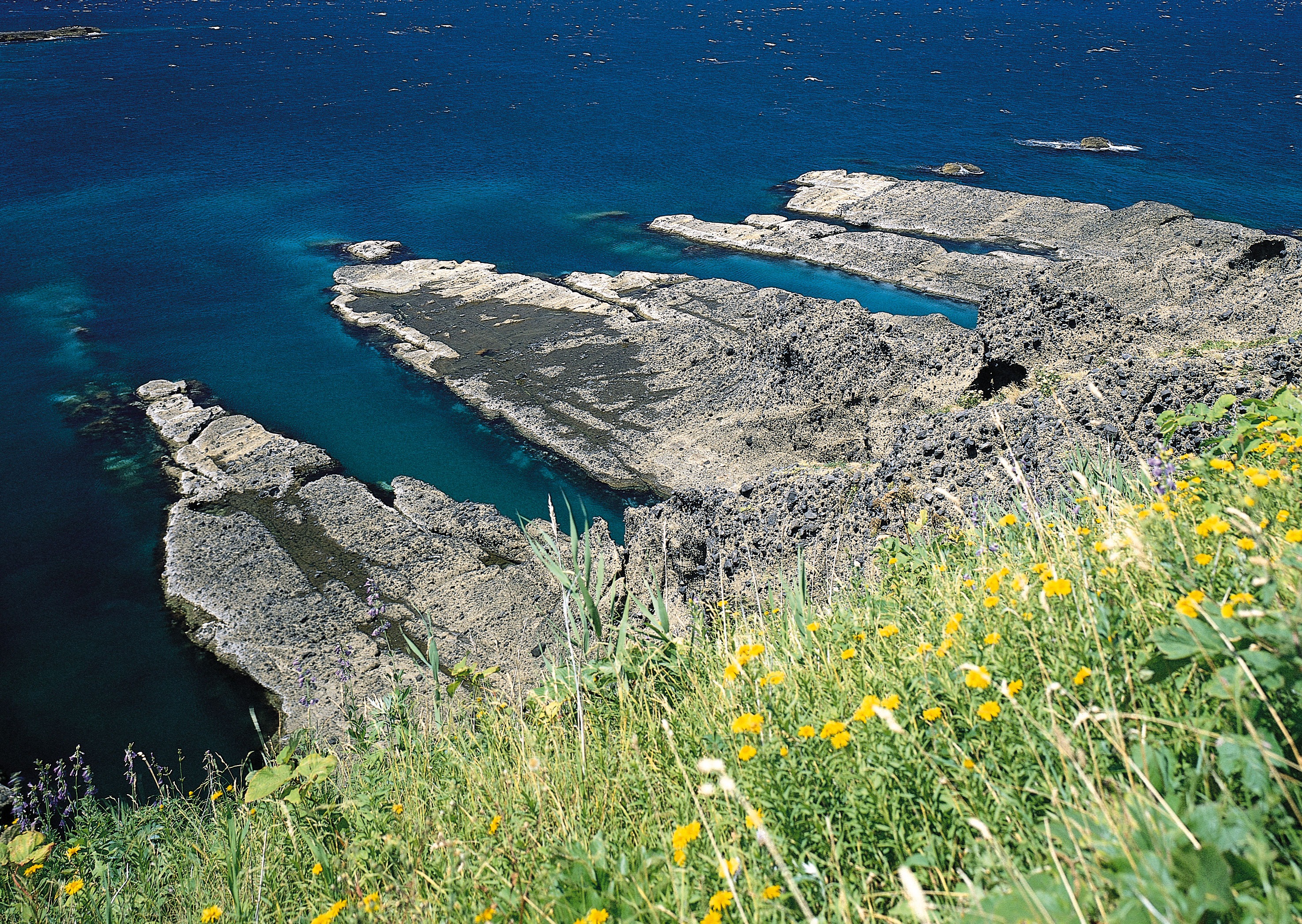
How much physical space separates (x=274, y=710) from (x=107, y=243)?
91.9 ft

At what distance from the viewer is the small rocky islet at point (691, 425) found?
823 centimetres

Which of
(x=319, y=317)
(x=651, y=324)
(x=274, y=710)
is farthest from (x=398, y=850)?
(x=319, y=317)

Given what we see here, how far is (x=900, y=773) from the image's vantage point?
2.62m

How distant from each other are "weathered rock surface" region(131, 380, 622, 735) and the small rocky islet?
49mm

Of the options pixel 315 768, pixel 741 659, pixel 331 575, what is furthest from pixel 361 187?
pixel 741 659

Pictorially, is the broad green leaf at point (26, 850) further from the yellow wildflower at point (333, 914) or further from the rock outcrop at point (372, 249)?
the rock outcrop at point (372, 249)

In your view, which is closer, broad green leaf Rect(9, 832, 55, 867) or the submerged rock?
broad green leaf Rect(9, 832, 55, 867)

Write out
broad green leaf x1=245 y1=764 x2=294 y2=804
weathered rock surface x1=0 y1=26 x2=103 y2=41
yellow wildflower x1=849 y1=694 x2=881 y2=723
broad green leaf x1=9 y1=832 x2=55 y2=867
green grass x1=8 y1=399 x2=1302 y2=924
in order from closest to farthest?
green grass x1=8 y1=399 x2=1302 y2=924, yellow wildflower x1=849 y1=694 x2=881 y2=723, broad green leaf x1=245 y1=764 x2=294 y2=804, broad green leaf x1=9 y1=832 x2=55 y2=867, weathered rock surface x1=0 y1=26 x2=103 y2=41

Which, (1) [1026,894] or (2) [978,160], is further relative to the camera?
(2) [978,160]

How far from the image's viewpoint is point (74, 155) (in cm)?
4188

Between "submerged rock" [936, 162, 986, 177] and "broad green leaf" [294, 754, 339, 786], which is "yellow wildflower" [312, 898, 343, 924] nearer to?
"broad green leaf" [294, 754, 339, 786]

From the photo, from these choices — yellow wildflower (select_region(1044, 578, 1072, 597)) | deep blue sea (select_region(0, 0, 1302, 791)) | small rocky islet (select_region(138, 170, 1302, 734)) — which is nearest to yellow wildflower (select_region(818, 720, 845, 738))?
yellow wildflower (select_region(1044, 578, 1072, 597))

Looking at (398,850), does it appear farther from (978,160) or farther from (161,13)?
(161,13)

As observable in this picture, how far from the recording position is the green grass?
193 cm
